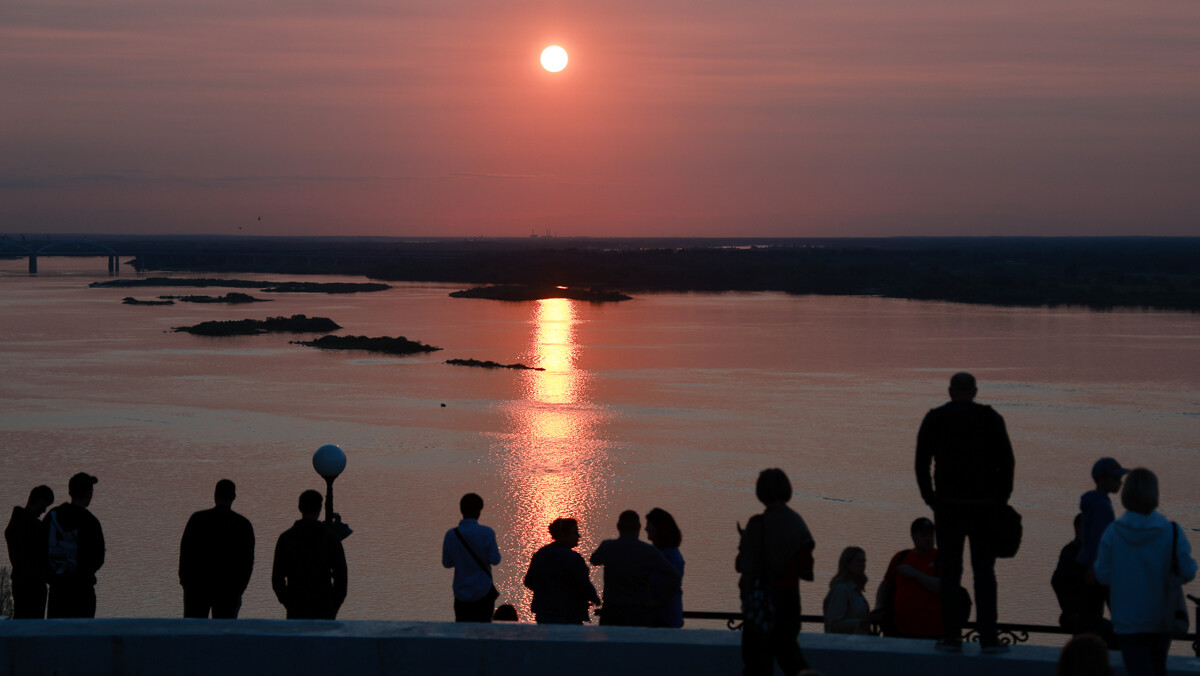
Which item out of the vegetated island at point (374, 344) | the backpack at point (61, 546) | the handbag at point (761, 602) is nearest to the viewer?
the handbag at point (761, 602)

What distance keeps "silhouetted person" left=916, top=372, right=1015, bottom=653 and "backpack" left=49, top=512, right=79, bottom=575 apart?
16.6ft

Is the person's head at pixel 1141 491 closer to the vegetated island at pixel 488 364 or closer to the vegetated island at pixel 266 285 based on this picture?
the vegetated island at pixel 488 364

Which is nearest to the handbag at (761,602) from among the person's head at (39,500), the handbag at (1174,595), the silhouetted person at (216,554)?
the handbag at (1174,595)

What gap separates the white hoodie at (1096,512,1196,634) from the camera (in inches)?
204

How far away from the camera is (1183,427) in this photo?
28188 millimetres

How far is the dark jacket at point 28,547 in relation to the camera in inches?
289

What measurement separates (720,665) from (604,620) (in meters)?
1.02

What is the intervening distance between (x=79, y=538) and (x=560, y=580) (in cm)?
300

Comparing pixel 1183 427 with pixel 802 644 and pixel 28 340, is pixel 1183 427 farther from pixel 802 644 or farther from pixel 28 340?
pixel 28 340

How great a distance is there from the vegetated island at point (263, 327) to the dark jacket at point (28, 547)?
48.7m

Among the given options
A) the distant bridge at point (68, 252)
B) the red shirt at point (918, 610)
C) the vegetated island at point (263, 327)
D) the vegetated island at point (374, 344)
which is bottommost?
the red shirt at point (918, 610)

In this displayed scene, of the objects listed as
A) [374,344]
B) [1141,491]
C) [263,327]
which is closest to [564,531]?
[1141,491]

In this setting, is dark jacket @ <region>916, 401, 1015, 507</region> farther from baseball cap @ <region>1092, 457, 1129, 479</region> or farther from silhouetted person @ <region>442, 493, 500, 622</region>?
silhouetted person @ <region>442, 493, 500, 622</region>

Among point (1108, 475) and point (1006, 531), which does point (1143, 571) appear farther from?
point (1108, 475)
